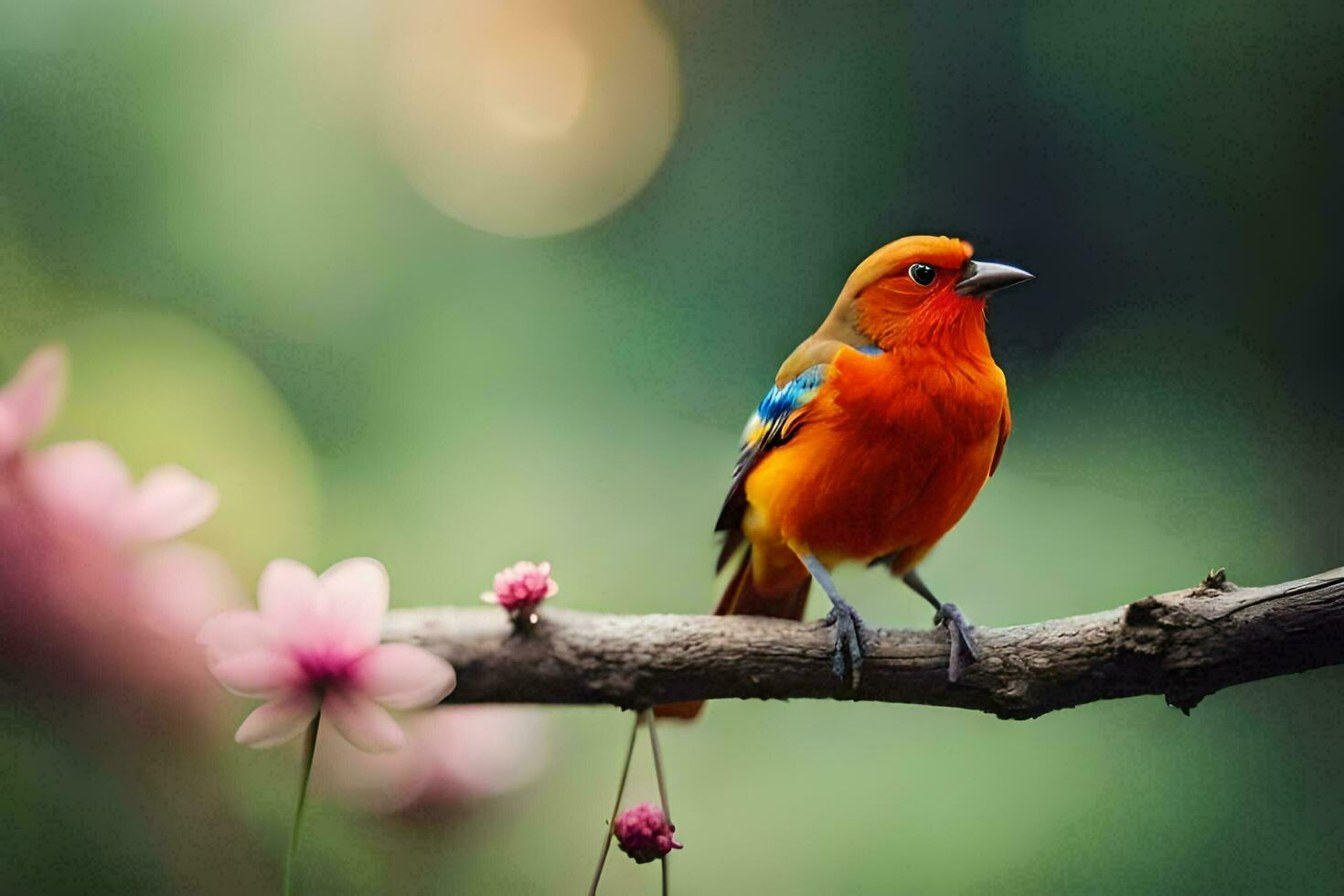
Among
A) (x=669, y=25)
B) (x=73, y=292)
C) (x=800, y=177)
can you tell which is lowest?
(x=73, y=292)

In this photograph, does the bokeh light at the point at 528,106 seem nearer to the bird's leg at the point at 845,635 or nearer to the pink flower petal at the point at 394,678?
the bird's leg at the point at 845,635

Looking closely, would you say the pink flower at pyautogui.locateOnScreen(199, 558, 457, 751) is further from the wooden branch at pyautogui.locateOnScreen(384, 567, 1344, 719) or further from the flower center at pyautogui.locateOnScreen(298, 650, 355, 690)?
the wooden branch at pyautogui.locateOnScreen(384, 567, 1344, 719)

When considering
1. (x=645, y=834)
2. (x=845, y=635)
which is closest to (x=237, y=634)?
(x=645, y=834)

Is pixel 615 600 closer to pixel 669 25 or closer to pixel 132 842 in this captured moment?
pixel 132 842

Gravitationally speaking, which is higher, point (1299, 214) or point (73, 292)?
point (1299, 214)

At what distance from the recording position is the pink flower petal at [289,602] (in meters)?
0.60

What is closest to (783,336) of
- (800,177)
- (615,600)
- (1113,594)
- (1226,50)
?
(800,177)

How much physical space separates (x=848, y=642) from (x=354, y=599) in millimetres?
373

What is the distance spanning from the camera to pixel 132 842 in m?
0.72

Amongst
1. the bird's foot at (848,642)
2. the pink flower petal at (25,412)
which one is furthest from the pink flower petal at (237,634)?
the bird's foot at (848,642)

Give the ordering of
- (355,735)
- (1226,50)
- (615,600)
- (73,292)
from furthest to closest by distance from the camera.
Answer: (1226,50) → (615,600) → (73,292) → (355,735)

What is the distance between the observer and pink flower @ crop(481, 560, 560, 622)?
0.73 m

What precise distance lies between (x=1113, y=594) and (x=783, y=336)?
47 cm

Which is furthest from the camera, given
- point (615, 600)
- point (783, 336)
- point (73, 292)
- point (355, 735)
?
point (783, 336)
